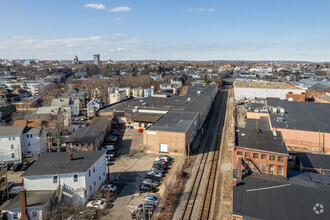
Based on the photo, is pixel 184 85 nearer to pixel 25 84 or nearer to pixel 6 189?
pixel 25 84

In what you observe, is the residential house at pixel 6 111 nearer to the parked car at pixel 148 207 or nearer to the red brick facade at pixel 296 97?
the parked car at pixel 148 207

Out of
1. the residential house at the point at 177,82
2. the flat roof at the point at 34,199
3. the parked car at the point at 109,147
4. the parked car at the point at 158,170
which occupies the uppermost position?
the residential house at the point at 177,82

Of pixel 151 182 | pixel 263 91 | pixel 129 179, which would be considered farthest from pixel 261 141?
pixel 263 91

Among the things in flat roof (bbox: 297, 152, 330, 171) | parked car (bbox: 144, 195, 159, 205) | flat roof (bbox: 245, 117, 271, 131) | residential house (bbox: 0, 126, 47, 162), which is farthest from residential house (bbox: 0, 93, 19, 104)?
flat roof (bbox: 297, 152, 330, 171)

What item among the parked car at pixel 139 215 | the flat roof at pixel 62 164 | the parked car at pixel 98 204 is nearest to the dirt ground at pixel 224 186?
the parked car at pixel 139 215

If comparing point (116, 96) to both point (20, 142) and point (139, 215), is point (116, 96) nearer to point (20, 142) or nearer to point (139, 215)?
point (20, 142)

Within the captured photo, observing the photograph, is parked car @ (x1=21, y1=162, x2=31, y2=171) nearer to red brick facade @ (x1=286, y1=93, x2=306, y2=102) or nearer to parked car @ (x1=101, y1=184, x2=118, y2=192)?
parked car @ (x1=101, y1=184, x2=118, y2=192)

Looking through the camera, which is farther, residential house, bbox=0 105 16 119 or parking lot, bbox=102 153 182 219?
residential house, bbox=0 105 16 119
